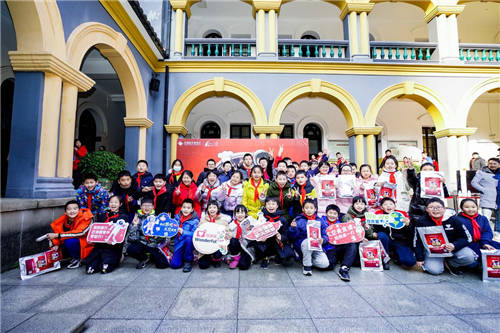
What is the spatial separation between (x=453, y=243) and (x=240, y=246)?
3017 millimetres

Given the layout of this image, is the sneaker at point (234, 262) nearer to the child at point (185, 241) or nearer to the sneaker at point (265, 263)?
the sneaker at point (265, 263)

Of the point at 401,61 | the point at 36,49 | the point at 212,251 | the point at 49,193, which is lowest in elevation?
the point at 212,251

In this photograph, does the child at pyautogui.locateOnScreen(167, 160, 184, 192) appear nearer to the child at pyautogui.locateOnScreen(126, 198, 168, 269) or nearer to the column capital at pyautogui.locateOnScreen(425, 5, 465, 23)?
the child at pyautogui.locateOnScreen(126, 198, 168, 269)

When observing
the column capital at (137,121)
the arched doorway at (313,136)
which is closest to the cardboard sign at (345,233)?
the column capital at (137,121)

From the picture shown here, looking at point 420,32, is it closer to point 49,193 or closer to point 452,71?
point 452,71

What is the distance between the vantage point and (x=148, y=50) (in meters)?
7.51

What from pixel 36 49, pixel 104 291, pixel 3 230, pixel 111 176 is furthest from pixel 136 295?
pixel 36 49

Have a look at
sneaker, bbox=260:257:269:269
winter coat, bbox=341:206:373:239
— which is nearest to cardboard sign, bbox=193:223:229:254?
sneaker, bbox=260:257:269:269

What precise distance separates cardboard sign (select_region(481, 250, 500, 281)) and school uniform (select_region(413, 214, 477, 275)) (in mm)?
126

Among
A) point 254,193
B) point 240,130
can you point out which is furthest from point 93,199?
point 240,130

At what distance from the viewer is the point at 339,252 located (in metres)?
3.59

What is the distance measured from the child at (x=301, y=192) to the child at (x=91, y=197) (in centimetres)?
321

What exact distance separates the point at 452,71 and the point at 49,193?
12.2m

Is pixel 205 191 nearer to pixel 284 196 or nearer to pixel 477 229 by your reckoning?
pixel 284 196
